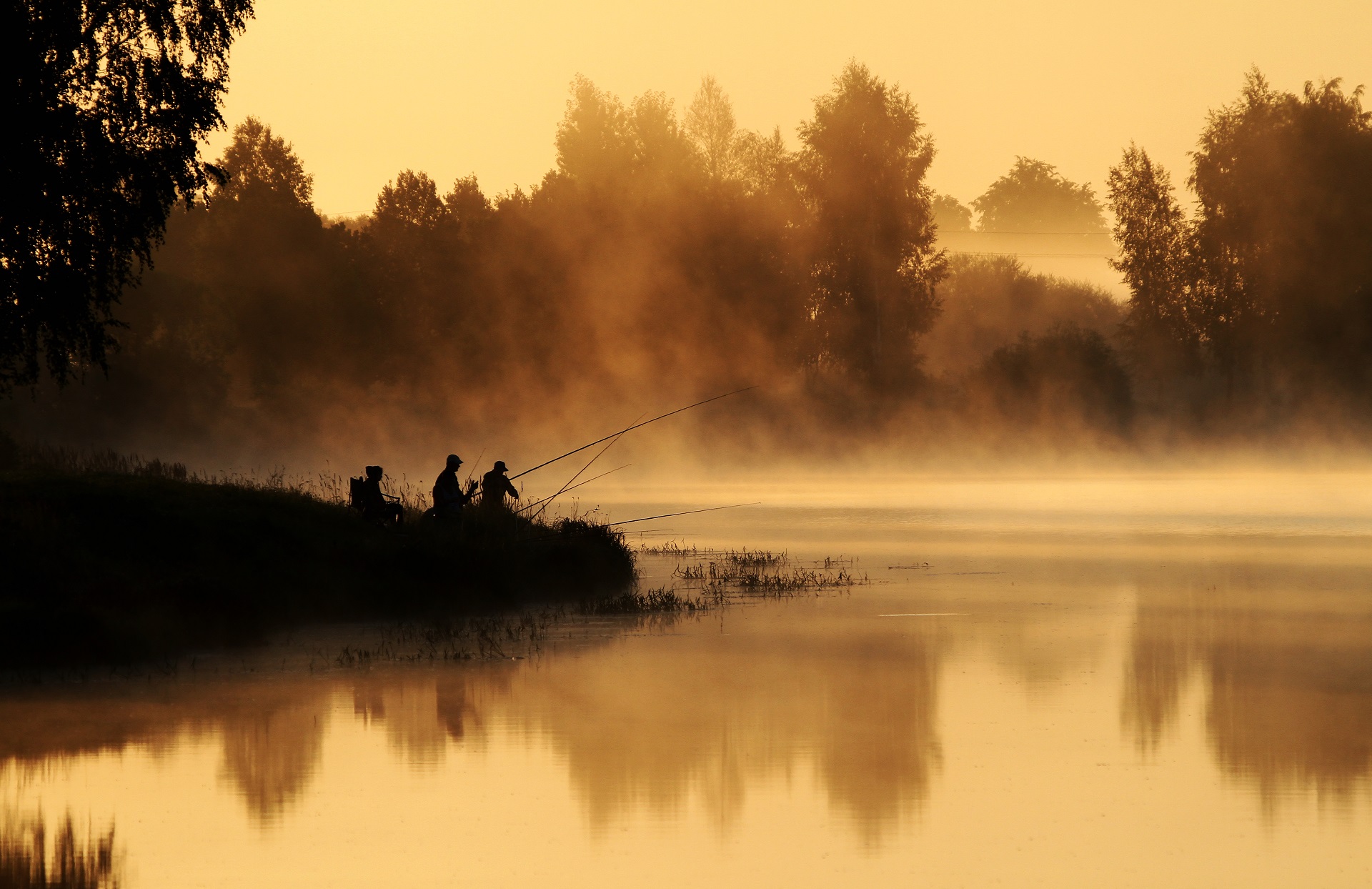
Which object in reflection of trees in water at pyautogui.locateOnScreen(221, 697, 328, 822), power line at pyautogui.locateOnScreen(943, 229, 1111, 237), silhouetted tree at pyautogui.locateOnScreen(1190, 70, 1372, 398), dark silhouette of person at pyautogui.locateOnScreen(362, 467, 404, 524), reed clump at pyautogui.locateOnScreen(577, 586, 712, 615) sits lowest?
reflection of trees in water at pyautogui.locateOnScreen(221, 697, 328, 822)

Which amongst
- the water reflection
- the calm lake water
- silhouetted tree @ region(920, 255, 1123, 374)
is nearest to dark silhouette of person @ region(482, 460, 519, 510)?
the calm lake water

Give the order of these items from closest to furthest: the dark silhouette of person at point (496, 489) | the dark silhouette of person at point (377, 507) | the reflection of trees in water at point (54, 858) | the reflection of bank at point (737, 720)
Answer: the reflection of trees in water at point (54, 858)
the reflection of bank at point (737, 720)
the dark silhouette of person at point (377, 507)
the dark silhouette of person at point (496, 489)

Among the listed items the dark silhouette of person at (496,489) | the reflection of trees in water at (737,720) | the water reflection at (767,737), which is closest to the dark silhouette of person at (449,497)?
the dark silhouette of person at (496,489)

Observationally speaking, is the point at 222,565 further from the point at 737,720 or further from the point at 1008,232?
the point at 1008,232

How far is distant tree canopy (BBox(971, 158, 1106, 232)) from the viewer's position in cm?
15988

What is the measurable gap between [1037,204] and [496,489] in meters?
143

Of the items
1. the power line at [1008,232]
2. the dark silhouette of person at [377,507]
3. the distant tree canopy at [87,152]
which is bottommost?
the dark silhouette of person at [377,507]

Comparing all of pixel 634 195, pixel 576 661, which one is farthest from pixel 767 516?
pixel 634 195

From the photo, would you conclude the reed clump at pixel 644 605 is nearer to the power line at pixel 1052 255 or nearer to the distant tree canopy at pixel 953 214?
the power line at pixel 1052 255

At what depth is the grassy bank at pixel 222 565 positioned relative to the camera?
18.1 metres

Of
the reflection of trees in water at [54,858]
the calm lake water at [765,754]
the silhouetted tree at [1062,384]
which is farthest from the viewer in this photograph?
the silhouetted tree at [1062,384]

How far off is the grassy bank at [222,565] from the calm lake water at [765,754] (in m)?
1.09

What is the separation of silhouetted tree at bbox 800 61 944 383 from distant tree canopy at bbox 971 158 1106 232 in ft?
269

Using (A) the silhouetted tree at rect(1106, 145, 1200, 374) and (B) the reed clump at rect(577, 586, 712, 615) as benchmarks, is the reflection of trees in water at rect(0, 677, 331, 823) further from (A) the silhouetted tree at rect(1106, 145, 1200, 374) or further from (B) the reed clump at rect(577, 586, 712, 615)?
(A) the silhouetted tree at rect(1106, 145, 1200, 374)
